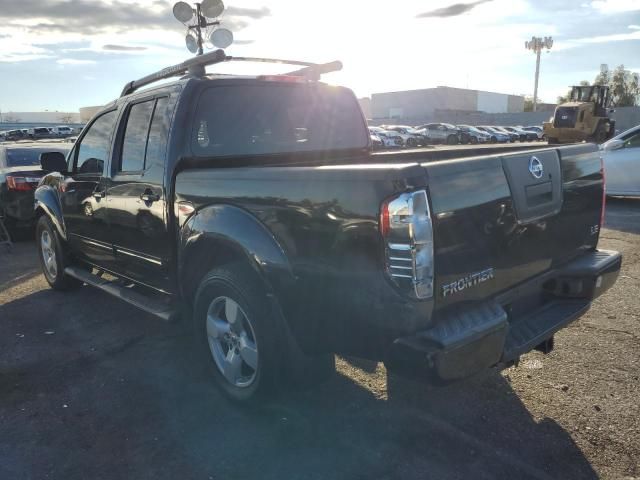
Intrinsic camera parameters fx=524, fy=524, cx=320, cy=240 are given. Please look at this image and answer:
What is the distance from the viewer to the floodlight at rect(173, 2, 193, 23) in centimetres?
784

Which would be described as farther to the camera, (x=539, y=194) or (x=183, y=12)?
(x=183, y=12)

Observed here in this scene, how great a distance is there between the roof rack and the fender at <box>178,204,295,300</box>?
114cm

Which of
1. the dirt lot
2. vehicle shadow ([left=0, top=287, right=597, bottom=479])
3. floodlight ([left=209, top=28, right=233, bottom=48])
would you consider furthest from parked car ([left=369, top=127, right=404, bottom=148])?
vehicle shadow ([left=0, top=287, right=597, bottom=479])

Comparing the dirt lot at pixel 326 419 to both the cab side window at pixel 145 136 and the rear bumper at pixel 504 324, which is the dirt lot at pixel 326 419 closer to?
the rear bumper at pixel 504 324

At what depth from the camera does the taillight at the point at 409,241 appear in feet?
7.22

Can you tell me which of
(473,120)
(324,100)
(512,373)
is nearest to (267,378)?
(512,373)

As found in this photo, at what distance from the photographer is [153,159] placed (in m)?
3.73

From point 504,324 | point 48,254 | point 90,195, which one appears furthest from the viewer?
point 48,254

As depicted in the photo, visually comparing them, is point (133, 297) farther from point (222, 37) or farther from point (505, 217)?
point (222, 37)

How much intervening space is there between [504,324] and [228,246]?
61.6 inches

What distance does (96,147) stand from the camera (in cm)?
467

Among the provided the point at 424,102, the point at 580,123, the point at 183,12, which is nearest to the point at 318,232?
the point at 183,12

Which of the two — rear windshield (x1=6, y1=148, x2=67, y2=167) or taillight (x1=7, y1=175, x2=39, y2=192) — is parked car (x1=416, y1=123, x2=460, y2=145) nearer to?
rear windshield (x1=6, y1=148, x2=67, y2=167)

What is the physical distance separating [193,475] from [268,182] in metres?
1.56
